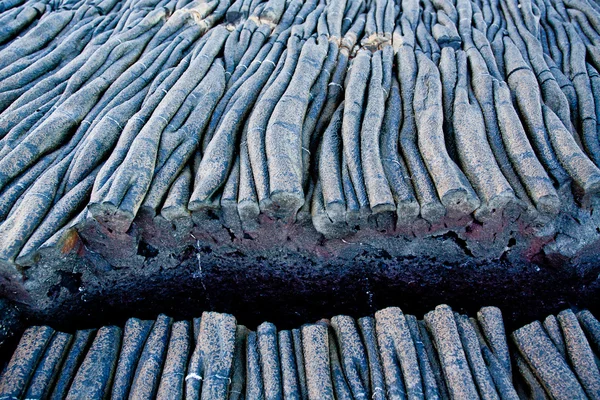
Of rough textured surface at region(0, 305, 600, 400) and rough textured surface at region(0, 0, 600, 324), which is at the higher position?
rough textured surface at region(0, 0, 600, 324)

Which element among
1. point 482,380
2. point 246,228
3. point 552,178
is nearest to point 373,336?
point 482,380

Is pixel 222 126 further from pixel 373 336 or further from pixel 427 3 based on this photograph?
pixel 427 3

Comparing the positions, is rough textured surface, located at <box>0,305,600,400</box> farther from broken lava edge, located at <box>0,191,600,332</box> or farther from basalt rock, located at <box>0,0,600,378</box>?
broken lava edge, located at <box>0,191,600,332</box>

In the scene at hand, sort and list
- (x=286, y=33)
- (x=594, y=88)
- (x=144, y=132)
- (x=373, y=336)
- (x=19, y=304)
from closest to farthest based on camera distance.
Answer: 1. (x=373, y=336)
2. (x=19, y=304)
3. (x=144, y=132)
4. (x=594, y=88)
5. (x=286, y=33)

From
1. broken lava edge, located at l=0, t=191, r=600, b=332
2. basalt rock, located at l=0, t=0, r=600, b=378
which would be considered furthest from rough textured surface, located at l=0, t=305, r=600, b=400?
broken lava edge, located at l=0, t=191, r=600, b=332

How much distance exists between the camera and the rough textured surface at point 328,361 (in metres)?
2.47

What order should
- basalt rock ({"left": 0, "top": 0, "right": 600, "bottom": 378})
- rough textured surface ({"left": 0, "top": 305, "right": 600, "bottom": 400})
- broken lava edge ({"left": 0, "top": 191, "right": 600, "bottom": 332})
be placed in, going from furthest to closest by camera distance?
broken lava edge ({"left": 0, "top": 191, "right": 600, "bottom": 332}) → basalt rock ({"left": 0, "top": 0, "right": 600, "bottom": 378}) → rough textured surface ({"left": 0, "top": 305, "right": 600, "bottom": 400})

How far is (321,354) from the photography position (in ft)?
8.57

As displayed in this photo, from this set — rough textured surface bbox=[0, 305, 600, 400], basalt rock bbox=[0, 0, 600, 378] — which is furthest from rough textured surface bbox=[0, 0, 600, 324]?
rough textured surface bbox=[0, 305, 600, 400]

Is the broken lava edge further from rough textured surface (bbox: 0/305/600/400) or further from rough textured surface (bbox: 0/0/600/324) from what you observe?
rough textured surface (bbox: 0/305/600/400)

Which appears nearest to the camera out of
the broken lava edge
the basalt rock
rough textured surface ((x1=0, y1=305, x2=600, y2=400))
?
rough textured surface ((x1=0, y1=305, x2=600, y2=400))

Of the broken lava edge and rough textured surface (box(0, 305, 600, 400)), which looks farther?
the broken lava edge

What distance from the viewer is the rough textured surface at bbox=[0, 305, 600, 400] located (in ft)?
8.12

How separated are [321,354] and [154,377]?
933 millimetres
